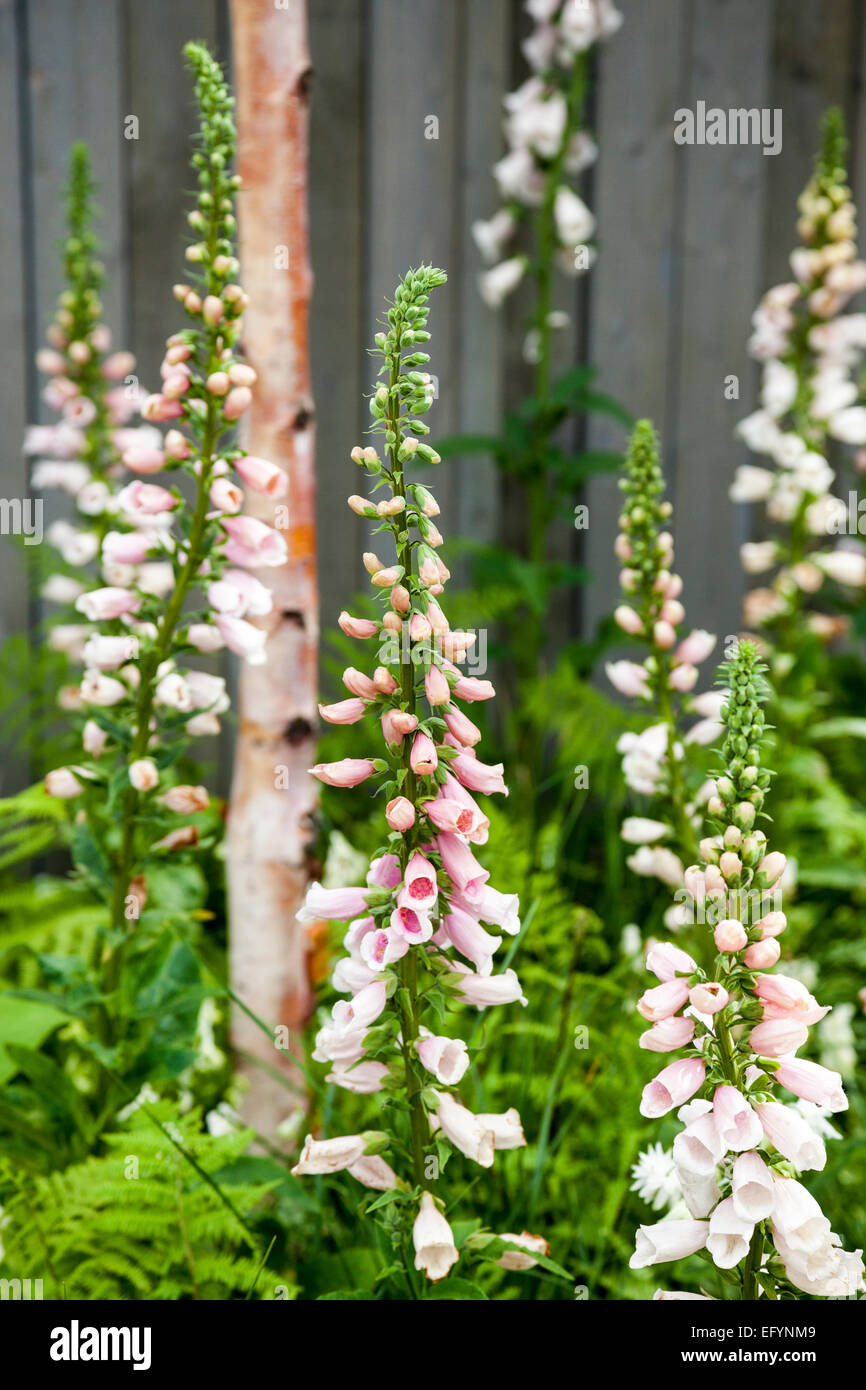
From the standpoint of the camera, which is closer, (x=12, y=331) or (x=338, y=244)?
(x=12, y=331)

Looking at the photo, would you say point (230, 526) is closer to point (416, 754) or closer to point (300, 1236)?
point (416, 754)

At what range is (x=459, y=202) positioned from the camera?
11.0 feet

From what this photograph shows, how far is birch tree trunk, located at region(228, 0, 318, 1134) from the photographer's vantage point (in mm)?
2029

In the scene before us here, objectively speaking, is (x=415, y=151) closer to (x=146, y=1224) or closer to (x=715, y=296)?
(x=715, y=296)

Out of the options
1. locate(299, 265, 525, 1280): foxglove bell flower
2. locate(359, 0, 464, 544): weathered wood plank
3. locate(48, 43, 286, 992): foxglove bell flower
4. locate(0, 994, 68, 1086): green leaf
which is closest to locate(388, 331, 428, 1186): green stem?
locate(299, 265, 525, 1280): foxglove bell flower

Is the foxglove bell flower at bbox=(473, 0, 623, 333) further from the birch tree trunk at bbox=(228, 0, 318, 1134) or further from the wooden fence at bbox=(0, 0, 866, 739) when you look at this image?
the birch tree trunk at bbox=(228, 0, 318, 1134)

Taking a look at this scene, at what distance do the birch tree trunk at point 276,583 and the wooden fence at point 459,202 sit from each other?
1153mm

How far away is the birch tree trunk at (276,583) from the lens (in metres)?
2.03

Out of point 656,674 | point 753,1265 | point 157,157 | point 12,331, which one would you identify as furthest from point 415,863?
point 157,157

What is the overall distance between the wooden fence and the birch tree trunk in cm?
115

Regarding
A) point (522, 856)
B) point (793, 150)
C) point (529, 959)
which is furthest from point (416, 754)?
point (793, 150)

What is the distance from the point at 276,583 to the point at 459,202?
1.70 metres

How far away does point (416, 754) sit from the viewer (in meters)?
1.16

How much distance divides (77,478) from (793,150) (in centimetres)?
225
